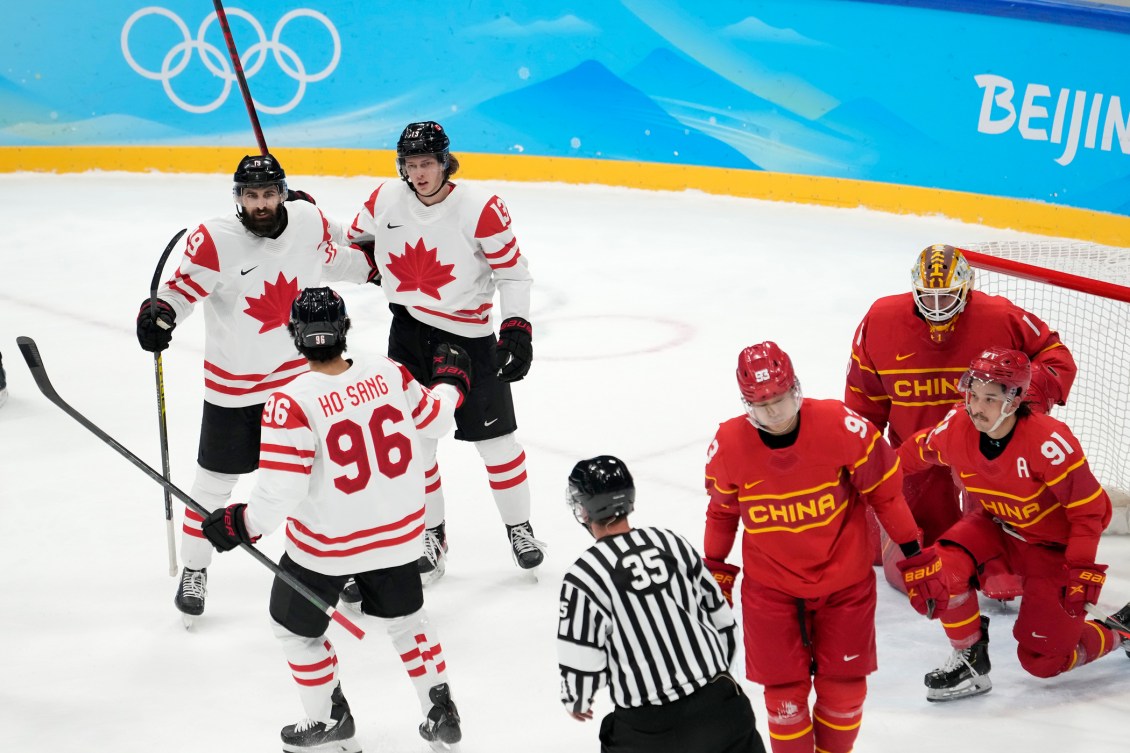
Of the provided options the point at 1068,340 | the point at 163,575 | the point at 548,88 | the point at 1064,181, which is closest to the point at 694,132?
the point at 548,88

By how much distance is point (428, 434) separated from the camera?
3109 millimetres

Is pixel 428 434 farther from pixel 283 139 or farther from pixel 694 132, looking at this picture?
pixel 283 139

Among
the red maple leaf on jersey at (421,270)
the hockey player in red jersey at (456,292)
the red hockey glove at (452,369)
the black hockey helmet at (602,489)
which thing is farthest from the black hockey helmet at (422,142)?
the black hockey helmet at (602,489)

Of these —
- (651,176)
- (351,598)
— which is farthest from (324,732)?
(651,176)

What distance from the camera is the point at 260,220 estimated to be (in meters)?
3.72

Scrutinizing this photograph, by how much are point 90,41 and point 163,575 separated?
7126mm

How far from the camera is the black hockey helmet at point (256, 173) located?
143 inches

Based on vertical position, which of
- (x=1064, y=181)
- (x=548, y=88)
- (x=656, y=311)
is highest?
(x=548, y=88)

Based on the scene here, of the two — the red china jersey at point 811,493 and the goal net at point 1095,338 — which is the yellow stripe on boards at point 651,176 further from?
the red china jersey at point 811,493

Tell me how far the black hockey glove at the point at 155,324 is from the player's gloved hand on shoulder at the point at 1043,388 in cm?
235

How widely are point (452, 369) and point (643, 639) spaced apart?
1.27 metres

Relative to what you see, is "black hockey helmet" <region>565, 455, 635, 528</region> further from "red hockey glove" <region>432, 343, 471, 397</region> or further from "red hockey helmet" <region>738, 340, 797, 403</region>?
"red hockey glove" <region>432, 343, 471, 397</region>

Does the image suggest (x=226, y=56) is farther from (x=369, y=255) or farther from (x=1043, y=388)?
(x=1043, y=388)

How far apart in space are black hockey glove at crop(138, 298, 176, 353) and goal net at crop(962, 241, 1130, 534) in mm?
2489
